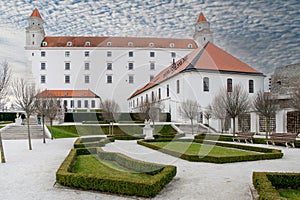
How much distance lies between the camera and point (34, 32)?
65.0m

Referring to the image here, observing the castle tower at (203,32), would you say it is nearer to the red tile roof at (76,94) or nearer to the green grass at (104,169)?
the red tile roof at (76,94)

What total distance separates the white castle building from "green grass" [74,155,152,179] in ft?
166

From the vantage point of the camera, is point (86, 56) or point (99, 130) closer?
point (99, 130)

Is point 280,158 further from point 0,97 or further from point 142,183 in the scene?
point 0,97

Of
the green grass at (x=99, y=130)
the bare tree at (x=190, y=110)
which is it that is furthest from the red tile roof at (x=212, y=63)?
the green grass at (x=99, y=130)

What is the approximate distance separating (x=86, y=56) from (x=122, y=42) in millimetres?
9199

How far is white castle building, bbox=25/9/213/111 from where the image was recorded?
64.7m

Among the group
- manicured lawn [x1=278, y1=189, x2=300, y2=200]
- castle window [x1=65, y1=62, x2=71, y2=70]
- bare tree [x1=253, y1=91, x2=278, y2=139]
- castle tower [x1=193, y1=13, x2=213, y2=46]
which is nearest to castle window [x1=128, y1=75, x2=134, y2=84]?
castle window [x1=65, y1=62, x2=71, y2=70]

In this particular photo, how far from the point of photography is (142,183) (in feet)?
22.6

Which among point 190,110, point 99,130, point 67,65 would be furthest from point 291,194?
point 67,65

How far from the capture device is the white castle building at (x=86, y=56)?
6466 cm

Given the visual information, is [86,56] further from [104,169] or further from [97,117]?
[104,169]

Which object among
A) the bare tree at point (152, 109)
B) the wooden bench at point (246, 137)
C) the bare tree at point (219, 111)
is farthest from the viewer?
the bare tree at point (152, 109)

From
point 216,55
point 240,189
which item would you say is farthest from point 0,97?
point 216,55
